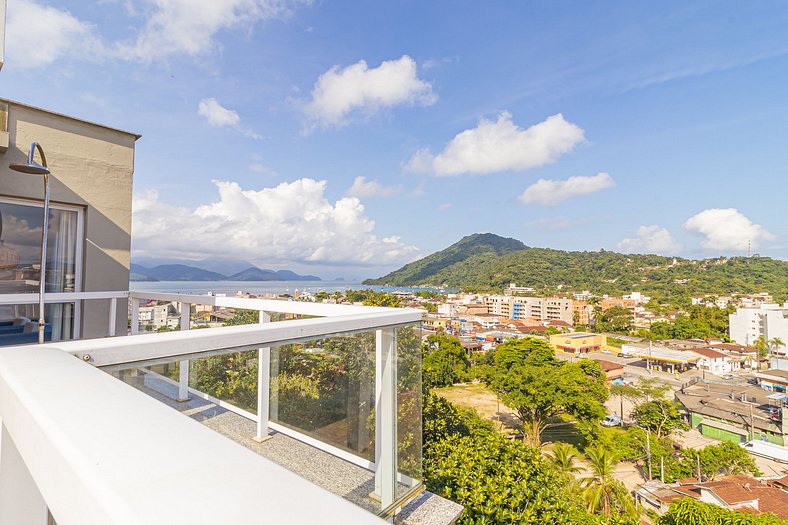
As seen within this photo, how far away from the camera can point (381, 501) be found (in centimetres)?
175

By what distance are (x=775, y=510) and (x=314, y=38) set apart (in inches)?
885

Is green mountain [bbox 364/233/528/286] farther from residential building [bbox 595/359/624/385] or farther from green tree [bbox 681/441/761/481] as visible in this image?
green tree [bbox 681/441/761/481]

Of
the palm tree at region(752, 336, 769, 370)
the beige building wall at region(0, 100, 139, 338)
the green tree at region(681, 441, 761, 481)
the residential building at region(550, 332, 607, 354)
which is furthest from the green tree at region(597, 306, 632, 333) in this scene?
the beige building wall at region(0, 100, 139, 338)

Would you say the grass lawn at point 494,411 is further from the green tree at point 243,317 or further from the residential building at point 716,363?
the residential building at point 716,363

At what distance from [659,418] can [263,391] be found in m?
24.5

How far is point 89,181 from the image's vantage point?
15.3 feet

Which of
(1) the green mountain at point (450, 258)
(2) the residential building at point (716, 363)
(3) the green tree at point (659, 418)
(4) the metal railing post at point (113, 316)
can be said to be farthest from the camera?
(1) the green mountain at point (450, 258)

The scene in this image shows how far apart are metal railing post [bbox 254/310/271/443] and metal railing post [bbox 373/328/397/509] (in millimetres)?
542

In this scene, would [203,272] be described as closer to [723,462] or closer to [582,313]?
A: [723,462]

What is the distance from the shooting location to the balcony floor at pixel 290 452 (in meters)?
1.01

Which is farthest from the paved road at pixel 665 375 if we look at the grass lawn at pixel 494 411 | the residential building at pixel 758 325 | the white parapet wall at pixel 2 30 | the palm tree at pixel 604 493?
the white parapet wall at pixel 2 30

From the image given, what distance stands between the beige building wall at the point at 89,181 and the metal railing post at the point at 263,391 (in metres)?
3.76

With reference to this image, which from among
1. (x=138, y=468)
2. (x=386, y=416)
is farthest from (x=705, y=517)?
(x=138, y=468)

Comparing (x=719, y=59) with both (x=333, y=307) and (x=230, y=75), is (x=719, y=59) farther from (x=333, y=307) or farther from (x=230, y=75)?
(x=333, y=307)
